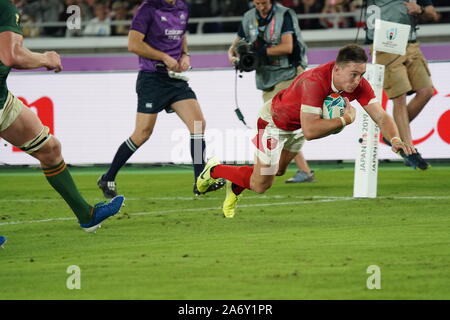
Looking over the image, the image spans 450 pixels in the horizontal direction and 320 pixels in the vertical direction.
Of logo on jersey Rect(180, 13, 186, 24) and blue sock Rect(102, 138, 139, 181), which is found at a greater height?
logo on jersey Rect(180, 13, 186, 24)

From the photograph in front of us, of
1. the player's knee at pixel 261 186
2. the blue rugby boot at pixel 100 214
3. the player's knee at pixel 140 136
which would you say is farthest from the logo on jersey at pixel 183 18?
the blue rugby boot at pixel 100 214

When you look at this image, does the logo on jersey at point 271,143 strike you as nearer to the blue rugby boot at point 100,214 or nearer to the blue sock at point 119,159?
the blue rugby boot at point 100,214

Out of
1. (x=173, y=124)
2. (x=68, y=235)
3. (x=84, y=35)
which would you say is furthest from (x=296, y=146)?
(x=84, y=35)

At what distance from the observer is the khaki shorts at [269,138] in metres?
9.13

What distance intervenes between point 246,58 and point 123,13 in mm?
8207

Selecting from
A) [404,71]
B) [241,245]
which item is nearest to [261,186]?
[241,245]

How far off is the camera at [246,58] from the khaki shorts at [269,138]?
272 cm

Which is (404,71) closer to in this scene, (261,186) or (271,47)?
(271,47)

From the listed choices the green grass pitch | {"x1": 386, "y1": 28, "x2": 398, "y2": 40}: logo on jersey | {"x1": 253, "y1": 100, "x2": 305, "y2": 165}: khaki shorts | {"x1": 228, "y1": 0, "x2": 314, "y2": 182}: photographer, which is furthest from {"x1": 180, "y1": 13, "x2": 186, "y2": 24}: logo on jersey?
{"x1": 253, "y1": 100, "x2": 305, "y2": 165}: khaki shorts

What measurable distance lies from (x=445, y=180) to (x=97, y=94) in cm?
580

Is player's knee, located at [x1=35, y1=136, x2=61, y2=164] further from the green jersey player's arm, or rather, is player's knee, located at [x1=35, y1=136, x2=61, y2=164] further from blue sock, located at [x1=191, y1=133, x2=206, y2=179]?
blue sock, located at [x1=191, y1=133, x2=206, y2=179]

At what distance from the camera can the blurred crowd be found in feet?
59.6

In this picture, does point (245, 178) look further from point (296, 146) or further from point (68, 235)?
point (68, 235)

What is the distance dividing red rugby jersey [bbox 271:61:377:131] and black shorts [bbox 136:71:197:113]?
2370 mm
